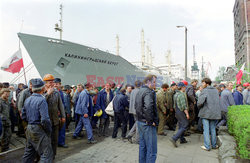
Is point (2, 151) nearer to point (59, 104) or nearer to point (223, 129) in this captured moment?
point (59, 104)

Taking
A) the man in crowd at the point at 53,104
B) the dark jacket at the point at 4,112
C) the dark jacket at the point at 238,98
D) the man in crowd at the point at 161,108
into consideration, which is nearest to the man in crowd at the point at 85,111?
the man in crowd at the point at 53,104

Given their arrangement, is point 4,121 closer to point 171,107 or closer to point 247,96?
point 171,107

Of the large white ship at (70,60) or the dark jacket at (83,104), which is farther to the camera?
the large white ship at (70,60)

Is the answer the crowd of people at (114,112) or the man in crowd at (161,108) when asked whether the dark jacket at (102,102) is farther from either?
the man in crowd at (161,108)

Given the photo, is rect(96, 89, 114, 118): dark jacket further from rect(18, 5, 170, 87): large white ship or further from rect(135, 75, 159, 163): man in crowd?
rect(18, 5, 170, 87): large white ship

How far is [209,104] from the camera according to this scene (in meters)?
4.96

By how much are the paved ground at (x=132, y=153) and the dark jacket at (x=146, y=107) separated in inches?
54.4

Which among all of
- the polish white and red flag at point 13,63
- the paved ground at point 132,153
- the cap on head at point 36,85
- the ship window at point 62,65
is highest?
the ship window at point 62,65

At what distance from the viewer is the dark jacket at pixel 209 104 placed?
4.89m

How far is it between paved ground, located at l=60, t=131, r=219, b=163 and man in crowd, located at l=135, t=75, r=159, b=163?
989mm

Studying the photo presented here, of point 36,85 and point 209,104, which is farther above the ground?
point 36,85

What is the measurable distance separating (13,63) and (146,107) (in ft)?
25.5

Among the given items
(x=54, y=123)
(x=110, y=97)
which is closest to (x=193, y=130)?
(x=110, y=97)

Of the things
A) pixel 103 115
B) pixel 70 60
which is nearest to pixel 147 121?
pixel 103 115
